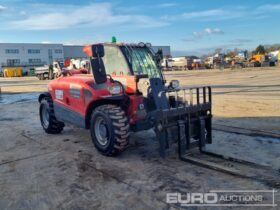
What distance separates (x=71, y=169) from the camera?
5.88m

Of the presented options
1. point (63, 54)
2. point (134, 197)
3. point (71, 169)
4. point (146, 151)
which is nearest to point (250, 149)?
point (146, 151)

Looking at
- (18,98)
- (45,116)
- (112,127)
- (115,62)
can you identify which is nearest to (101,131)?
(112,127)

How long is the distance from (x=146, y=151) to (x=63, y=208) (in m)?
2.69

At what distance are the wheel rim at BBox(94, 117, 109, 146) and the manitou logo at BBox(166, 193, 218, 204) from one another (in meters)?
2.22

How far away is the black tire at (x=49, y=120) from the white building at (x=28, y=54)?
85.9 metres

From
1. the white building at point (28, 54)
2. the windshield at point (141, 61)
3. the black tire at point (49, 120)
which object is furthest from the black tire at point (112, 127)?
the white building at point (28, 54)

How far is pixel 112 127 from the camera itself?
592cm

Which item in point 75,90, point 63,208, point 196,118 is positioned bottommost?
point 63,208

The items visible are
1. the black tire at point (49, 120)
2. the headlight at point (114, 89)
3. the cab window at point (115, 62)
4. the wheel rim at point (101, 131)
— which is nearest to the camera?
the headlight at point (114, 89)

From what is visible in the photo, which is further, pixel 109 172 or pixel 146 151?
pixel 146 151

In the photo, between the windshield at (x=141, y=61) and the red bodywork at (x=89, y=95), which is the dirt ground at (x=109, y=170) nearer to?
the red bodywork at (x=89, y=95)

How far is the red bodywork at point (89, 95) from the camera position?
631 cm

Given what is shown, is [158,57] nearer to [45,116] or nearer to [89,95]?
[89,95]

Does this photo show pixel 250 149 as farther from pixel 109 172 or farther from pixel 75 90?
pixel 75 90
